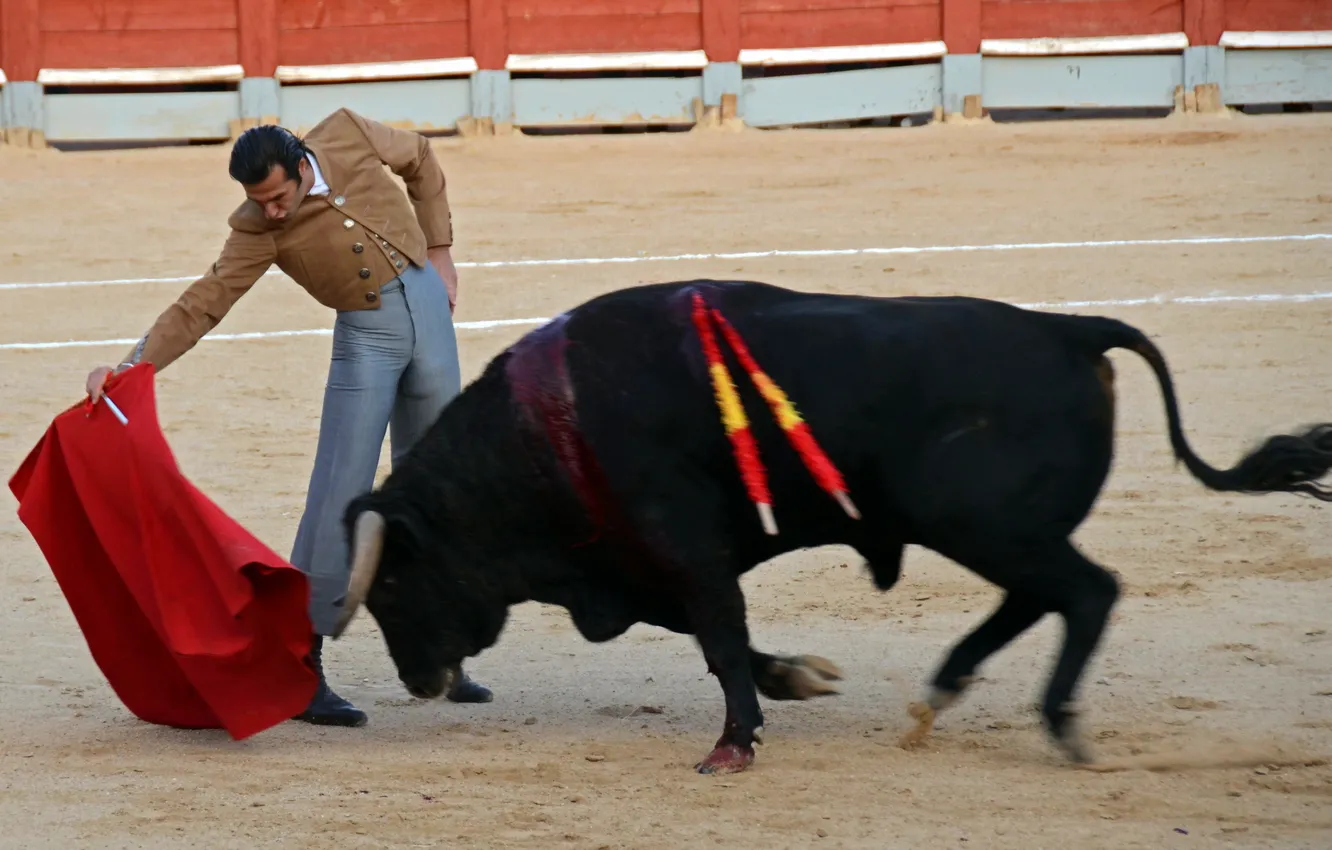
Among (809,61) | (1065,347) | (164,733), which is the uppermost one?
(809,61)

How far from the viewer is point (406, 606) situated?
372 cm

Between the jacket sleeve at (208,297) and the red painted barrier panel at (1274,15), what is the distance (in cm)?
1102

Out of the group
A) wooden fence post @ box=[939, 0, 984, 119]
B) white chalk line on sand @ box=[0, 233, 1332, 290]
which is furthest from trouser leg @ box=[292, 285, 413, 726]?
wooden fence post @ box=[939, 0, 984, 119]

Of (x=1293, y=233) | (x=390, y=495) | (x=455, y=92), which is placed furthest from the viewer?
(x=455, y=92)

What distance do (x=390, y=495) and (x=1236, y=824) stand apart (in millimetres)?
1705

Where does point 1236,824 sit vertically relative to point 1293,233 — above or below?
below

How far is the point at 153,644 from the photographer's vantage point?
12.8 feet

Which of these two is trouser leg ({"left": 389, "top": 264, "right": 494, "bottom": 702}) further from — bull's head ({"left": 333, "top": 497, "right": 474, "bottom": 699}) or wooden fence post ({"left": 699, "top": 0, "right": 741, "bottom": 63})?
wooden fence post ({"left": 699, "top": 0, "right": 741, "bottom": 63})

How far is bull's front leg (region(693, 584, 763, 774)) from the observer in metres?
3.49

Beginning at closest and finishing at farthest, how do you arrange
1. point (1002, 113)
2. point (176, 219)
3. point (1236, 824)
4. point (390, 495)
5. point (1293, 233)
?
point (1236, 824) → point (390, 495) → point (1293, 233) → point (176, 219) → point (1002, 113)

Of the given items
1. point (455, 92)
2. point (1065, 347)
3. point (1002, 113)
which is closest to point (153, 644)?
point (1065, 347)

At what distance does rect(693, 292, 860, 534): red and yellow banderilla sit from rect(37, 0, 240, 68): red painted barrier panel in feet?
32.9

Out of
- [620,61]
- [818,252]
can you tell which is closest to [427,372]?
[818,252]

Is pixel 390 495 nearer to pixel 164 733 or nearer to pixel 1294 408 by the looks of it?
pixel 164 733
